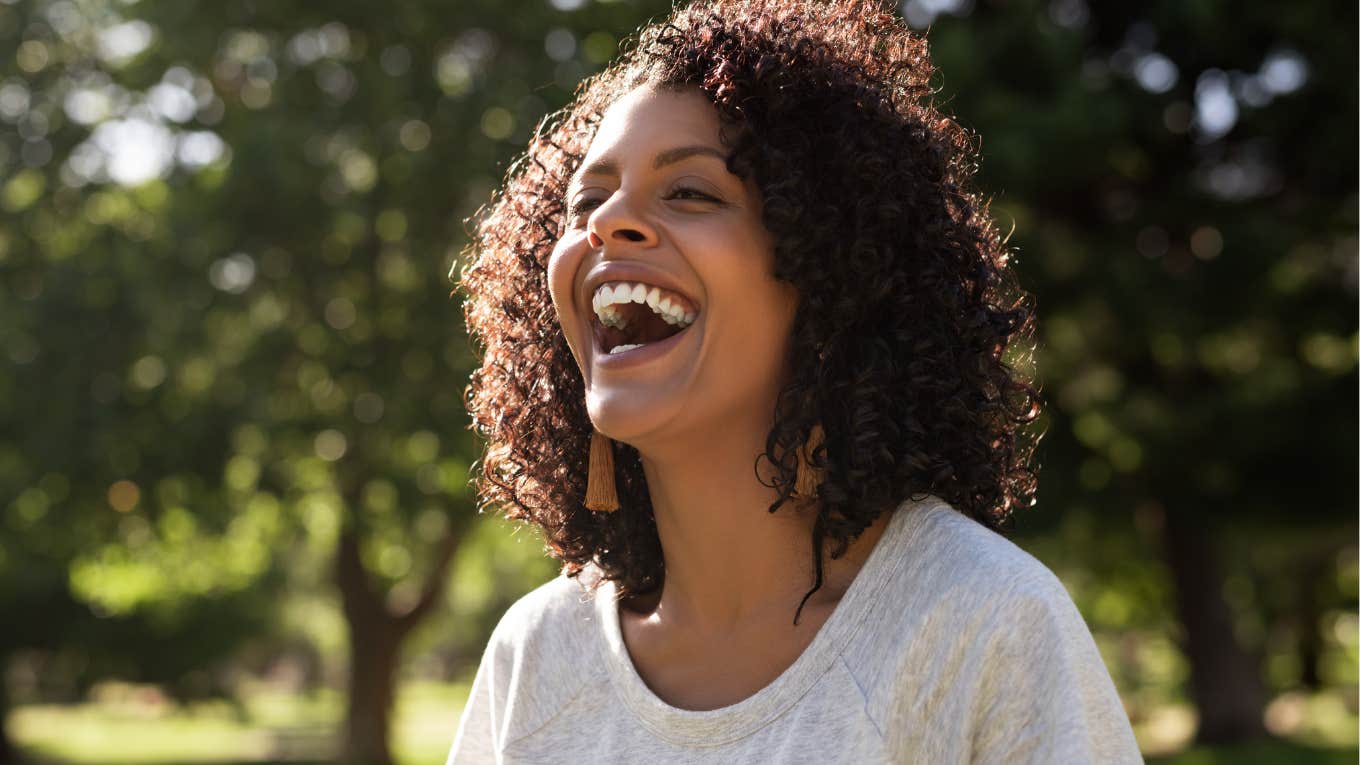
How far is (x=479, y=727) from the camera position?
2344 mm

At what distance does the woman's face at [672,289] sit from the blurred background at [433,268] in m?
8.09

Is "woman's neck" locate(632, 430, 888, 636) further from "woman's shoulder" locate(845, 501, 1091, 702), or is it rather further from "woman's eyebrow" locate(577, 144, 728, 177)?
"woman's eyebrow" locate(577, 144, 728, 177)

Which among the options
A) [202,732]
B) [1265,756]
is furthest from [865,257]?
[202,732]

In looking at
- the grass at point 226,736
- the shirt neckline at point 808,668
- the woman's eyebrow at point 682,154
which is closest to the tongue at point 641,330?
the woman's eyebrow at point 682,154

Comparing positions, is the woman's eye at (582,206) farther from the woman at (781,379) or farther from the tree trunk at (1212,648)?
the tree trunk at (1212,648)

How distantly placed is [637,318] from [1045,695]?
30.9 inches

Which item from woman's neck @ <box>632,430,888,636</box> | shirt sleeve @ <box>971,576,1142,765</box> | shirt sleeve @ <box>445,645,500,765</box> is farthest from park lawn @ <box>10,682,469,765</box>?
shirt sleeve @ <box>971,576,1142,765</box>

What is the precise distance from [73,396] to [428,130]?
14.5ft

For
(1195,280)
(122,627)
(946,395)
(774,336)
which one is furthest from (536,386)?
(122,627)

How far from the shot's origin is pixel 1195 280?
11977mm

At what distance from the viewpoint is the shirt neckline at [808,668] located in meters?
1.89

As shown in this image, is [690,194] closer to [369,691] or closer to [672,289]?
[672,289]

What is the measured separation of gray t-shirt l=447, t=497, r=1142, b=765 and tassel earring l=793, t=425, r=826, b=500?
123 millimetres

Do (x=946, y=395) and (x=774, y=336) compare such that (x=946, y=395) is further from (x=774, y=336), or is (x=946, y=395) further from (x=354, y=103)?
(x=354, y=103)
